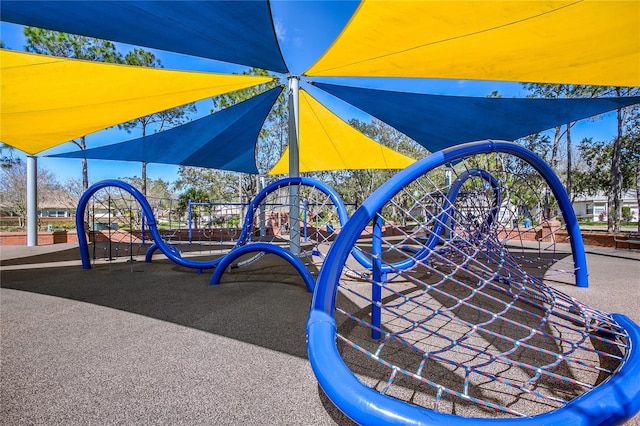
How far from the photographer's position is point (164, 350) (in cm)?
208

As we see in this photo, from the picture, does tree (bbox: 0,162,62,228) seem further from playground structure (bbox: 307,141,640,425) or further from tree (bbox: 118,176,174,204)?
playground structure (bbox: 307,141,640,425)

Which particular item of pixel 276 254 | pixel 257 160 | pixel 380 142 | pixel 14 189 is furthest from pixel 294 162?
pixel 14 189

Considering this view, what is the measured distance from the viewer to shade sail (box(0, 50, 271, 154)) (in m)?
3.57

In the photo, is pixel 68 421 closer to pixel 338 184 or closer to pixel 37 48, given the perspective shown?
pixel 37 48

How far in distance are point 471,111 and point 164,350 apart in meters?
5.62

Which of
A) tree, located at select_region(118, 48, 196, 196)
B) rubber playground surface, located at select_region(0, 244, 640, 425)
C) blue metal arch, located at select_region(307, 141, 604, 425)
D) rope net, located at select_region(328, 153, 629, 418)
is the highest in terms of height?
tree, located at select_region(118, 48, 196, 196)

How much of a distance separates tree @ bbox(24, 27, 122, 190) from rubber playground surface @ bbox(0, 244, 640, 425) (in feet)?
28.0

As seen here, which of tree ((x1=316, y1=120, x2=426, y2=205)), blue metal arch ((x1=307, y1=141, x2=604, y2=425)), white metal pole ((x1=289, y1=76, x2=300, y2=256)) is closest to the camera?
blue metal arch ((x1=307, y1=141, x2=604, y2=425))

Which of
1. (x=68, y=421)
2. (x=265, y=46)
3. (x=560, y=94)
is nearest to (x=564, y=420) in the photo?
(x=68, y=421)

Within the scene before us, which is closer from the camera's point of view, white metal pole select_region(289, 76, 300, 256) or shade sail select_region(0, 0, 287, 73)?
shade sail select_region(0, 0, 287, 73)

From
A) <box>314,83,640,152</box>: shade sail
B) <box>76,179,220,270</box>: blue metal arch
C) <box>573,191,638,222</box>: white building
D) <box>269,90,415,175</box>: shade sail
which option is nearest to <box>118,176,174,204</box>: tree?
<box>269,90,415,175</box>: shade sail

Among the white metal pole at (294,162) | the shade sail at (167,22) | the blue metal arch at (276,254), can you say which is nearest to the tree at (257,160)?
the white metal pole at (294,162)

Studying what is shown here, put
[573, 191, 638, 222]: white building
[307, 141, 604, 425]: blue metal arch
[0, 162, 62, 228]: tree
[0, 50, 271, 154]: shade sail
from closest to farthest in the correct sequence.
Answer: [307, 141, 604, 425]: blue metal arch
[0, 50, 271, 154]: shade sail
[0, 162, 62, 228]: tree
[573, 191, 638, 222]: white building

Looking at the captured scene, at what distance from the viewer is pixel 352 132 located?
7.58 meters
